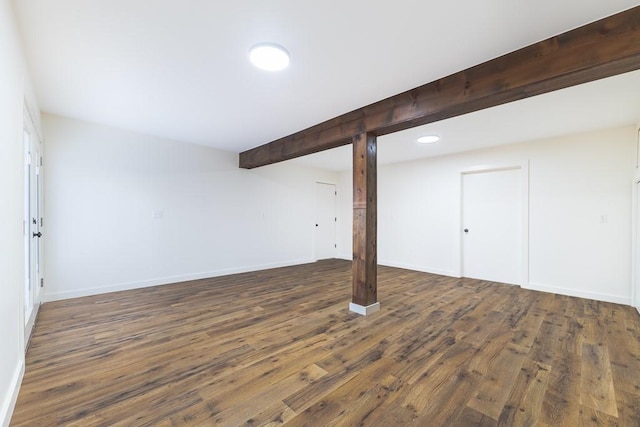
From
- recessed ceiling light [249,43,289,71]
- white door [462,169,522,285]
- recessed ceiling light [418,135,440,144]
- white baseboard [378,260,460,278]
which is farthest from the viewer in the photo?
white baseboard [378,260,460,278]

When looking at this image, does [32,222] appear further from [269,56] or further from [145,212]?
[269,56]

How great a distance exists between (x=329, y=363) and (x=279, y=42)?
249cm

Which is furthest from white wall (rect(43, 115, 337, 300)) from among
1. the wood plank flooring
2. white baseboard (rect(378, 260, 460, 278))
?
white baseboard (rect(378, 260, 460, 278))

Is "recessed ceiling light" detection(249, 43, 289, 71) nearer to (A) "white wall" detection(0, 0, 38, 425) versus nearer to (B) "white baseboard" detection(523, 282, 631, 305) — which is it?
(A) "white wall" detection(0, 0, 38, 425)

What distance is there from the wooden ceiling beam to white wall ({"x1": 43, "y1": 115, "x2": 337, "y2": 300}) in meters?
3.05

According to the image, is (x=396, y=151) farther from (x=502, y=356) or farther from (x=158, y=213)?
(x=158, y=213)

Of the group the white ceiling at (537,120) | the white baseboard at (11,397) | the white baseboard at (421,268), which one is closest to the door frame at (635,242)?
the white ceiling at (537,120)

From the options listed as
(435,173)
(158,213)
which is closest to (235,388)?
(158,213)

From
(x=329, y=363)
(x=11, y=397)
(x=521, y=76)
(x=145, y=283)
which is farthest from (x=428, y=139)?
(x=145, y=283)

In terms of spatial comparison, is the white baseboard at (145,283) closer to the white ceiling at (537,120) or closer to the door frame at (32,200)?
the door frame at (32,200)

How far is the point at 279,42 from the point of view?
77.4 inches

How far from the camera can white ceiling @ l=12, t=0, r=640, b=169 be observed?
1669mm

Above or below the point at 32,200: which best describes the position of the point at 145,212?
below

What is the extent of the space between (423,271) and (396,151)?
8.46 feet
